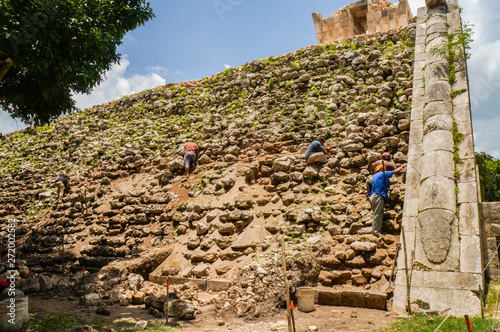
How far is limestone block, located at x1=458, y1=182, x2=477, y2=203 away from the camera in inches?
227

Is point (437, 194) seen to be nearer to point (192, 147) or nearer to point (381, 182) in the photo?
point (381, 182)

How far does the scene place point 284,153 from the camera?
9.69 m

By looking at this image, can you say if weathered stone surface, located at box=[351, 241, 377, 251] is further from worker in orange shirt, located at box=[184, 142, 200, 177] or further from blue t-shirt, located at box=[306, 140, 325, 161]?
worker in orange shirt, located at box=[184, 142, 200, 177]

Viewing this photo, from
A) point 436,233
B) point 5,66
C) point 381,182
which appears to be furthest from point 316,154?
point 5,66

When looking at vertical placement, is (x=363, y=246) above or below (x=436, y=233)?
below

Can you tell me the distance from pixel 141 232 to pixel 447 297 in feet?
23.9

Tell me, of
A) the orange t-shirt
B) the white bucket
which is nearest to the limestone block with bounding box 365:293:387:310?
the white bucket

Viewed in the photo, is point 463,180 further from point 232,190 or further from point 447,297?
point 232,190

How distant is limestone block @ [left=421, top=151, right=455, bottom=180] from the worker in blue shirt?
Result: 0.67 m

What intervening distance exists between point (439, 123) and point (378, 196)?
1.85 meters

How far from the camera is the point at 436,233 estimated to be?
18.3ft

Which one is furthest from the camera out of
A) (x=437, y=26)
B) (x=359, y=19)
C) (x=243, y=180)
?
(x=359, y=19)

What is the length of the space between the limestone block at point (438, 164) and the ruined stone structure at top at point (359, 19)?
7824 mm

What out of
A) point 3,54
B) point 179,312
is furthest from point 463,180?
point 3,54
